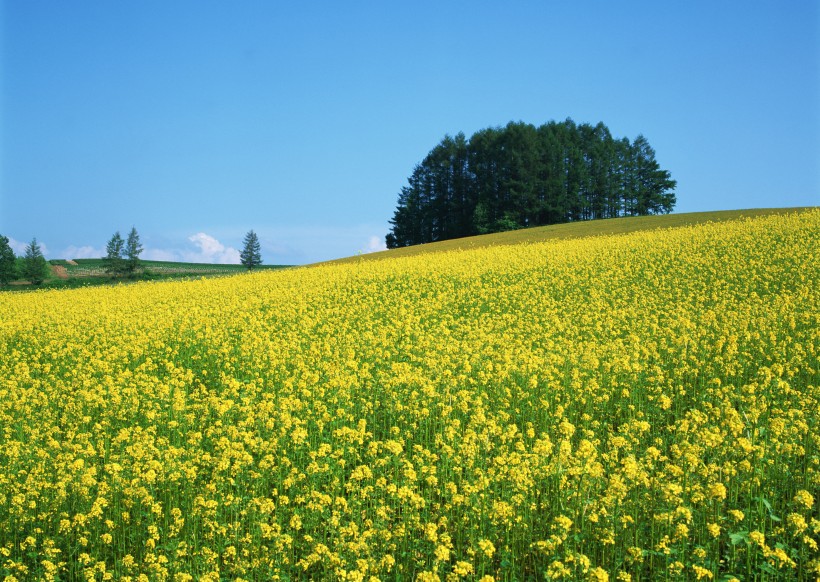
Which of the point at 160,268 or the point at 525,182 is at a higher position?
the point at 525,182

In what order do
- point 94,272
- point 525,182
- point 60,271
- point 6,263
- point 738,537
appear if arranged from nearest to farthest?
point 738,537 → point 525,182 → point 6,263 → point 94,272 → point 60,271

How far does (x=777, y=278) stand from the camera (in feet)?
68.0

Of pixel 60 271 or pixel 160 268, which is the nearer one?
pixel 60 271

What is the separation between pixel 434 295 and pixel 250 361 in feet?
33.0

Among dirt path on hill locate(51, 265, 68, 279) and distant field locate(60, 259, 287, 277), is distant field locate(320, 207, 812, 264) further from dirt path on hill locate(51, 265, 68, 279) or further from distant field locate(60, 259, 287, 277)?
dirt path on hill locate(51, 265, 68, 279)

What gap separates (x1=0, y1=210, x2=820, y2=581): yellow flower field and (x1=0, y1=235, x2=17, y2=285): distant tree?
2736 inches

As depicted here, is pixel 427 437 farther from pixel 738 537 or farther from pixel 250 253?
pixel 250 253

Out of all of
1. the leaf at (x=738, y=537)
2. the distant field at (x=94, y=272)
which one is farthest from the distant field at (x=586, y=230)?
the leaf at (x=738, y=537)

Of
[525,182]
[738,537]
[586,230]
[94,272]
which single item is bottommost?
[738,537]

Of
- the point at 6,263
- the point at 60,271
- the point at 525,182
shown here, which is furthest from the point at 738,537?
the point at 60,271

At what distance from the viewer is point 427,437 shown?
924cm

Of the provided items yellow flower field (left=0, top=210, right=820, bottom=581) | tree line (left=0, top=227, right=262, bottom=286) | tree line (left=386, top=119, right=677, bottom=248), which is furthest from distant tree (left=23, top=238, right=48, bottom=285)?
yellow flower field (left=0, top=210, right=820, bottom=581)

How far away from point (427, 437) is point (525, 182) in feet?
231

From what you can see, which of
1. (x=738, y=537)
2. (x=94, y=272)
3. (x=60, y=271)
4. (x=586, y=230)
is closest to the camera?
(x=738, y=537)
